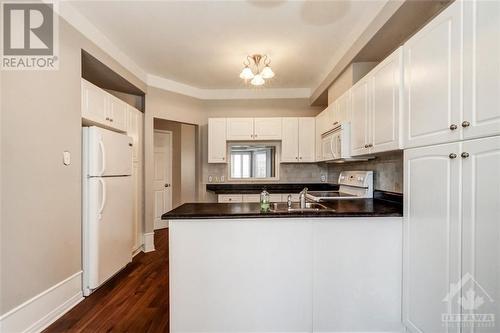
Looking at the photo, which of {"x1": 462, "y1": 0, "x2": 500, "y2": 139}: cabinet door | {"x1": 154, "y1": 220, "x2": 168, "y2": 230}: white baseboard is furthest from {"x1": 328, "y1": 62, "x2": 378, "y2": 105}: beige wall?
{"x1": 154, "y1": 220, "x2": 168, "y2": 230}: white baseboard

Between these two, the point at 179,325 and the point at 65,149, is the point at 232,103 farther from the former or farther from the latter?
the point at 179,325

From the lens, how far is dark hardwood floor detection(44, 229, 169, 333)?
2078 mm

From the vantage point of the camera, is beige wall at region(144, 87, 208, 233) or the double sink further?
beige wall at region(144, 87, 208, 233)

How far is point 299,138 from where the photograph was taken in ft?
14.8

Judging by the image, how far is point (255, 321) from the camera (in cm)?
185

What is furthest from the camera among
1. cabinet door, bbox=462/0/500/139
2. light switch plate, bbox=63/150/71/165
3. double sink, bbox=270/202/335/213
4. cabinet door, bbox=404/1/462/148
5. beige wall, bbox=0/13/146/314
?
light switch plate, bbox=63/150/71/165

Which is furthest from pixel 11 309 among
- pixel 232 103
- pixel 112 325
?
pixel 232 103

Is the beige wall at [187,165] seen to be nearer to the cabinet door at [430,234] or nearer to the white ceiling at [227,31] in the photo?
the white ceiling at [227,31]

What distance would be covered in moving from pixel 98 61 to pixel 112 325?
259 cm

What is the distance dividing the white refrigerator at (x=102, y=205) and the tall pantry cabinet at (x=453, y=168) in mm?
2756

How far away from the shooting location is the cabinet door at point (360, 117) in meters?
2.40

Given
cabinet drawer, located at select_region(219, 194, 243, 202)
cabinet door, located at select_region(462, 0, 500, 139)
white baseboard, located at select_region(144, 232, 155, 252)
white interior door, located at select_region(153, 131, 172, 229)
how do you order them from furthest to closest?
white interior door, located at select_region(153, 131, 172, 229)
cabinet drawer, located at select_region(219, 194, 243, 202)
white baseboard, located at select_region(144, 232, 155, 252)
cabinet door, located at select_region(462, 0, 500, 139)

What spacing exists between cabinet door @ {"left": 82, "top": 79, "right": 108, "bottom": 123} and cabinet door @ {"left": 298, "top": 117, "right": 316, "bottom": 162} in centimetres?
299

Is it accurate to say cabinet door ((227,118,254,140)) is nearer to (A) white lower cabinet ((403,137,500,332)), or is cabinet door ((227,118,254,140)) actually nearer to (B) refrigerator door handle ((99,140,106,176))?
(B) refrigerator door handle ((99,140,106,176))
